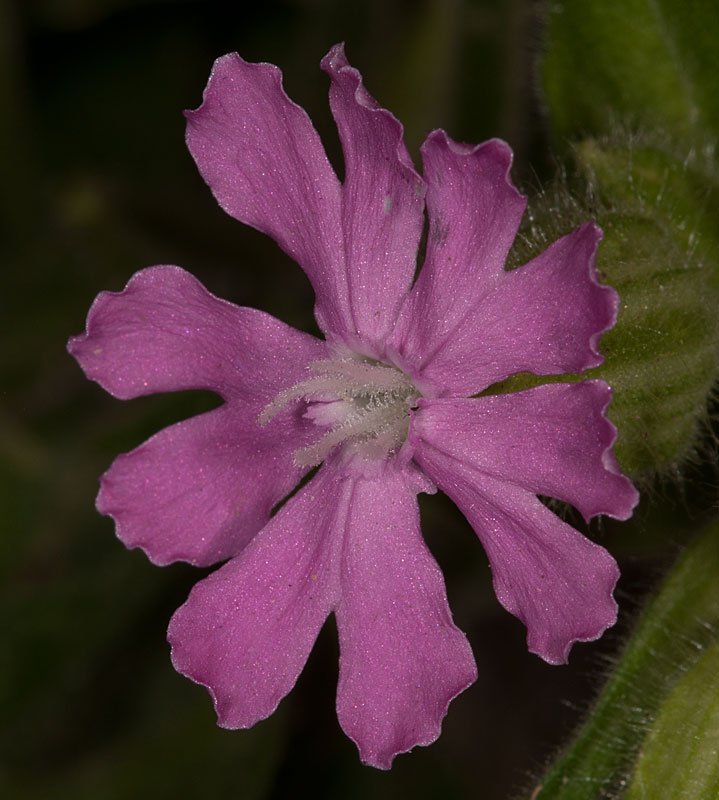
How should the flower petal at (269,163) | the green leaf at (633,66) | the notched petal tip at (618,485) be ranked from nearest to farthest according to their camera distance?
the notched petal tip at (618,485) < the flower petal at (269,163) < the green leaf at (633,66)

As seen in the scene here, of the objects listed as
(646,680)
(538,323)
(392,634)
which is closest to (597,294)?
(538,323)

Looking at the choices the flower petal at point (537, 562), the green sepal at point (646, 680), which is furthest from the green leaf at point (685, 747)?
the flower petal at point (537, 562)

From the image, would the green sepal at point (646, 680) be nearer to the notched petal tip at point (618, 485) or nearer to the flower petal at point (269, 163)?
the notched petal tip at point (618, 485)

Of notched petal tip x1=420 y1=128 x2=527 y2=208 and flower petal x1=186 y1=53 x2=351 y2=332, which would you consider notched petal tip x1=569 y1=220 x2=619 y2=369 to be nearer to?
notched petal tip x1=420 y1=128 x2=527 y2=208

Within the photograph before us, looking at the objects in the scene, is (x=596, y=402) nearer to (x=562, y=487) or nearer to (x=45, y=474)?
(x=562, y=487)

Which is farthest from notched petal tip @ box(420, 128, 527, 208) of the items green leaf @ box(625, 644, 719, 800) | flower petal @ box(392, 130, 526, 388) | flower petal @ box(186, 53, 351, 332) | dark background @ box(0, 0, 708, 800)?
dark background @ box(0, 0, 708, 800)

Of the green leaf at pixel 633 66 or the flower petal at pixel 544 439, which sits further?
the green leaf at pixel 633 66

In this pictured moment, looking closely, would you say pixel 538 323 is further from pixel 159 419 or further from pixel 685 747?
pixel 159 419
